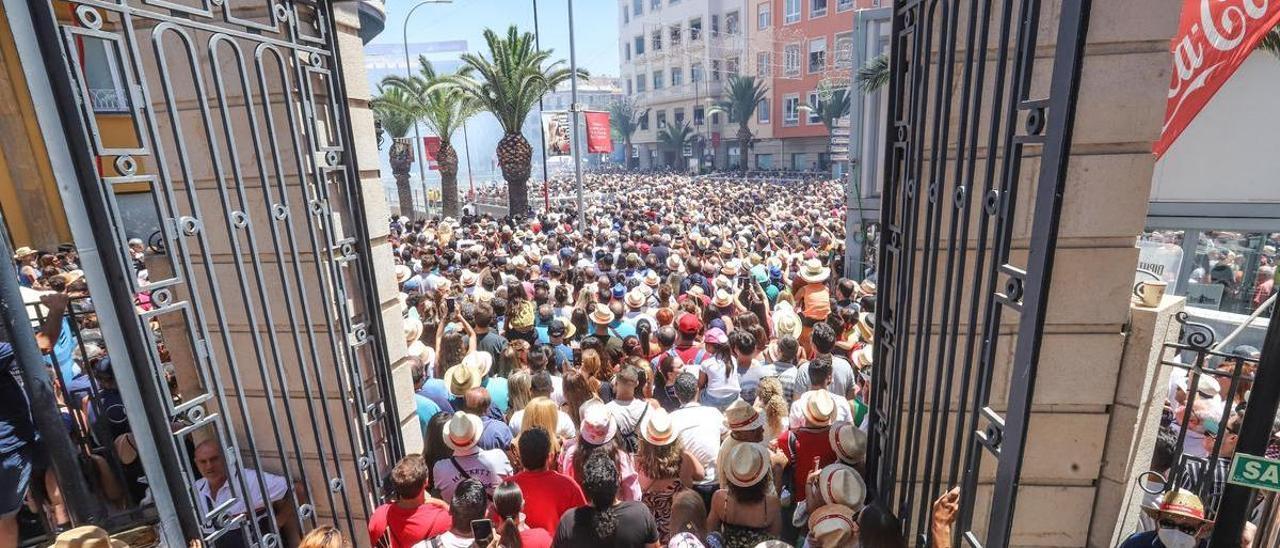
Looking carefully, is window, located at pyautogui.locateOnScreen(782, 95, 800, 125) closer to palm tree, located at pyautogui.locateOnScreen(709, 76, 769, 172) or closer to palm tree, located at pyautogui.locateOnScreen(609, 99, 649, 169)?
palm tree, located at pyautogui.locateOnScreen(709, 76, 769, 172)

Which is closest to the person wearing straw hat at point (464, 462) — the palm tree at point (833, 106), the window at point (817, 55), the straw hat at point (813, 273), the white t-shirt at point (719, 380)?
the white t-shirt at point (719, 380)

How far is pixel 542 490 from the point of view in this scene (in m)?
3.41

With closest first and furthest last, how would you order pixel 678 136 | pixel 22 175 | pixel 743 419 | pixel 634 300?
pixel 743 419 → pixel 634 300 → pixel 22 175 → pixel 678 136

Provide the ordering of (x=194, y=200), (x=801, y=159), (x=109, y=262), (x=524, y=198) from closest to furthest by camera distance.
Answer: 1. (x=109, y=262)
2. (x=194, y=200)
3. (x=524, y=198)
4. (x=801, y=159)

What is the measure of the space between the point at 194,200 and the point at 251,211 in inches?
27.6

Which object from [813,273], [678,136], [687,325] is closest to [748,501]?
[687,325]

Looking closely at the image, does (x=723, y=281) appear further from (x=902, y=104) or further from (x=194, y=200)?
(x=194, y=200)

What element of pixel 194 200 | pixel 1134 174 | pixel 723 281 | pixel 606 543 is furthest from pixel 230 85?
pixel 723 281

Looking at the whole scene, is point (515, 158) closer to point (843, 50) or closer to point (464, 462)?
point (464, 462)

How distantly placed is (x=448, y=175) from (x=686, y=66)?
1378 inches

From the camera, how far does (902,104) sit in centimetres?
294

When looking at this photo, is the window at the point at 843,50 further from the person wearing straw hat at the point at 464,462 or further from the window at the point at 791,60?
the person wearing straw hat at the point at 464,462

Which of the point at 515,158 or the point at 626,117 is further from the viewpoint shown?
the point at 626,117

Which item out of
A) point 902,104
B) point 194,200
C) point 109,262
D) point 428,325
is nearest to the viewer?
point 109,262
